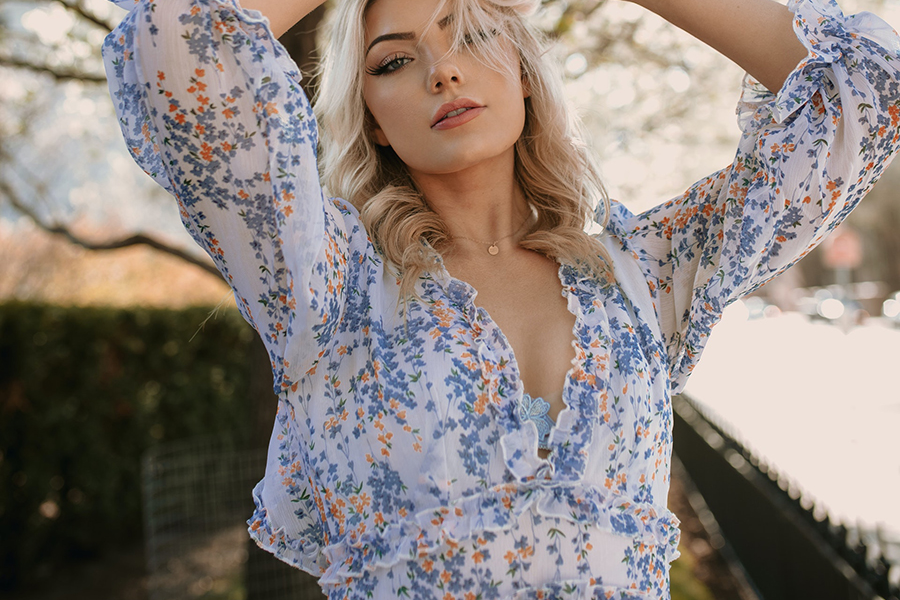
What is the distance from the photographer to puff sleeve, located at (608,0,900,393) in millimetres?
1488

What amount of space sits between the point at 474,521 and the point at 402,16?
1.02 meters

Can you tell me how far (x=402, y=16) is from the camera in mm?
1582

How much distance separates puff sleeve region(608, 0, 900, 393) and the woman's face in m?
0.50

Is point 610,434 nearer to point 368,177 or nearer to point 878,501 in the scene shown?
point 368,177

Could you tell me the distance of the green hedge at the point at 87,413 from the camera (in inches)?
217

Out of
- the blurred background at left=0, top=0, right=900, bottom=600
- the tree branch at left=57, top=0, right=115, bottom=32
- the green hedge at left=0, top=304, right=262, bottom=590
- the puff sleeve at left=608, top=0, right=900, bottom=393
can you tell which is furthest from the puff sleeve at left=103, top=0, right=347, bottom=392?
the green hedge at left=0, top=304, right=262, bottom=590

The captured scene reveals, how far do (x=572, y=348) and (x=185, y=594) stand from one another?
3963mm

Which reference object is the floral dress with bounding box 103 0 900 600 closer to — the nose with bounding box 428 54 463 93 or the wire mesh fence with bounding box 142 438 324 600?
the nose with bounding box 428 54 463 93

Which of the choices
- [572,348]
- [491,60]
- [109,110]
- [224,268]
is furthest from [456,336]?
[109,110]

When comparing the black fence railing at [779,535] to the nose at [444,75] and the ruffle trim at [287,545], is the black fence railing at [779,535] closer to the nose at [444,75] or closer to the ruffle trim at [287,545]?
the ruffle trim at [287,545]

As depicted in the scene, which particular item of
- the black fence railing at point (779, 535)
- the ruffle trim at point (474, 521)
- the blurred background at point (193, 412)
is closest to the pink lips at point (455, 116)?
the ruffle trim at point (474, 521)

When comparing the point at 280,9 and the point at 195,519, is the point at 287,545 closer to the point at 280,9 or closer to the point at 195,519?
the point at 280,9

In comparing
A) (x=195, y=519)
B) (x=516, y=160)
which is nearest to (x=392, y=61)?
(x=516, y=160)

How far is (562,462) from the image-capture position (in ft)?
4.59
